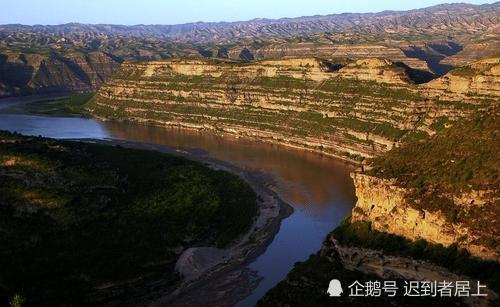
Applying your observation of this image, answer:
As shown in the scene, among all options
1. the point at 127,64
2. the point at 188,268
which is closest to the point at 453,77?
the point at 188,268

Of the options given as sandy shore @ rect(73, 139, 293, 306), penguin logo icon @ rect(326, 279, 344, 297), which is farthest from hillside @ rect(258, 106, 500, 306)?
sandy shore @ rect(73, 139, 293, 306)

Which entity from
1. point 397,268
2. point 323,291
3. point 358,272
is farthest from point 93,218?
point 397,268

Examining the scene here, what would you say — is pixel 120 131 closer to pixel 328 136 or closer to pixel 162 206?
pixel 328 136

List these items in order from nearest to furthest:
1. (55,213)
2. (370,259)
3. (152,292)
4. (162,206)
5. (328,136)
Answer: (370,259) < (152,292) < (55,213) < (162,206) < (328,136)

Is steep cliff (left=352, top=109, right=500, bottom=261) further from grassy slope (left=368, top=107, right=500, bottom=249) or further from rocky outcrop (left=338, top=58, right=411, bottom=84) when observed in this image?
rocky outcrop (left=338, top=58, right=411, bottom=84)

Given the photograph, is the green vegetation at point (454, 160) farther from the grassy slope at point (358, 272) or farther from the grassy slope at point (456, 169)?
the grassy slope at point (358, 272)

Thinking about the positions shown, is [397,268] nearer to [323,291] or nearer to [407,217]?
[407,217]

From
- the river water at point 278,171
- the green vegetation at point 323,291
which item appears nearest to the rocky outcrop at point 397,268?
the green vegetation at point 323,291
